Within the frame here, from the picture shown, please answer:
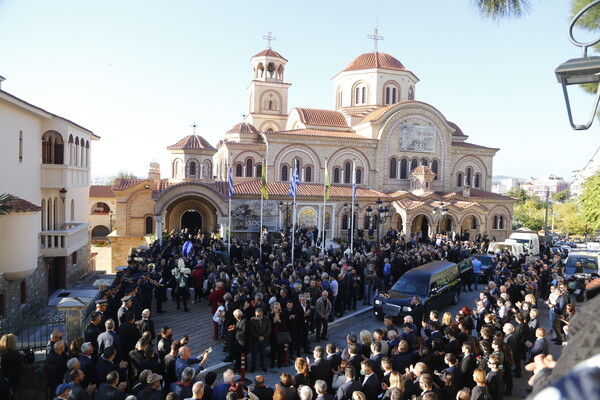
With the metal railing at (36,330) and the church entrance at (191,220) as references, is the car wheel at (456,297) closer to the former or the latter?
the metal railing at (36,330)

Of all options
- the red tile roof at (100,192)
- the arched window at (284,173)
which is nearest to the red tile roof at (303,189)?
the arched window at (284,173)

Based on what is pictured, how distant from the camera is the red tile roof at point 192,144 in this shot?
37625 millimetres

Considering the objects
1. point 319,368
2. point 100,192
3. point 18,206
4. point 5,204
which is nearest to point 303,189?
point 18,206

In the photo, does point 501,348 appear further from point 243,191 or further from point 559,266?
point 243,191

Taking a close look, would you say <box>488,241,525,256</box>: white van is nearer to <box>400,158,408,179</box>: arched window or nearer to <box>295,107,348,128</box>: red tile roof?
<box>400,158,408,179</box>: arched window

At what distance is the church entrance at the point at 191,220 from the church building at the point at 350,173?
0.07 meters

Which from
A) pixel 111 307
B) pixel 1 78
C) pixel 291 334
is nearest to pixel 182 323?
pixel 111 307

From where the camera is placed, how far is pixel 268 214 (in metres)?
32.0

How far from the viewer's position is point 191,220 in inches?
1280

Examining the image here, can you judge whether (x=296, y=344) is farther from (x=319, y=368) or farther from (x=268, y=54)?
(x=268, y=54)

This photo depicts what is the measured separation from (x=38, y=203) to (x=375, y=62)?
33032 millimetres

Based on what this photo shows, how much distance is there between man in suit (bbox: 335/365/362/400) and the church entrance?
87.3ft

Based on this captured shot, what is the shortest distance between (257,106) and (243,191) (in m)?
17.8

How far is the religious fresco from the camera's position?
3812 cm
